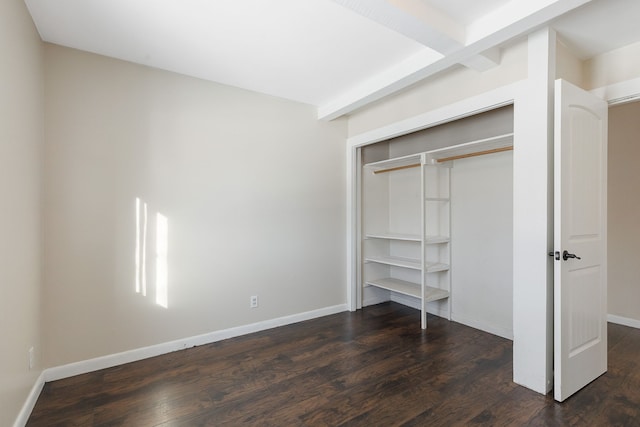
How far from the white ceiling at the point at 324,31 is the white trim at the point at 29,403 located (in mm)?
2412

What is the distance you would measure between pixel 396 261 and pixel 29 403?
3394 mm

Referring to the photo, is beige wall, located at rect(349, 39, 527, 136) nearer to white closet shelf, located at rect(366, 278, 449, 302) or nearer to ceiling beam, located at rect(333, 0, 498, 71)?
ceiling beam, located at rect(333, 0, 498, 71)

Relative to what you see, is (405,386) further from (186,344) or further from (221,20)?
(221,20)

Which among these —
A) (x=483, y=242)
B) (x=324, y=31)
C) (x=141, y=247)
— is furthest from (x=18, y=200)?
(x=483, y=242)

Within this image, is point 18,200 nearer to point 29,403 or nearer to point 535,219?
point 29,403

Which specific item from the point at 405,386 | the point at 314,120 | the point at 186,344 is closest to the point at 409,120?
the point at 314,120

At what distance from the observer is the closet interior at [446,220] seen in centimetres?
313

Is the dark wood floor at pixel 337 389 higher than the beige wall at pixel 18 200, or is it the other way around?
the beige wall at pixel 18 200

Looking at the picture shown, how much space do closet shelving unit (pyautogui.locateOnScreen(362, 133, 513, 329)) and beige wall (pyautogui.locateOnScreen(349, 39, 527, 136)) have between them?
51 cm

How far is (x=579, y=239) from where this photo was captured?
2109mm

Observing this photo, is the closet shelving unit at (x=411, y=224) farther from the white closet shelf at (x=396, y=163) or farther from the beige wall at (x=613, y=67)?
the beige wall at (x=613, y=67)

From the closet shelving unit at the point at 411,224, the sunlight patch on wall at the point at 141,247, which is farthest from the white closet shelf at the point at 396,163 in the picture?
the sunlight patch on wall at the point at 141,247

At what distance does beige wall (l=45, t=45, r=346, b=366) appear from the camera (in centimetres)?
237

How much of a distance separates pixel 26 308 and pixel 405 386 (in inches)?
98.8
